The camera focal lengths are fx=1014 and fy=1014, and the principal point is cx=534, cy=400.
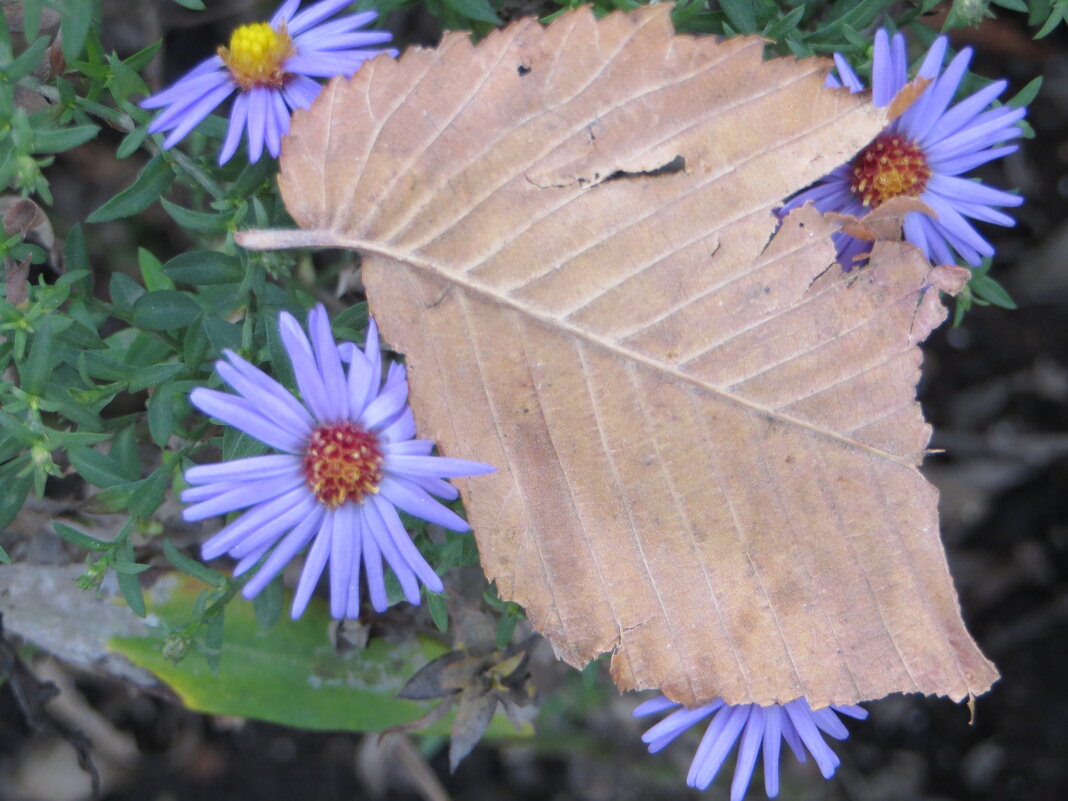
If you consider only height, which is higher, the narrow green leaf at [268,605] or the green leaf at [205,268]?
the green leaf at [205,268]

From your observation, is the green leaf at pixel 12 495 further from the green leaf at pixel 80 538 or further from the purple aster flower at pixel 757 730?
the purple aster flower at pixel 757 730

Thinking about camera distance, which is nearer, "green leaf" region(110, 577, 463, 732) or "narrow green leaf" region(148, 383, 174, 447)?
"narrow green leaf" region(148, 383, 174, 447)

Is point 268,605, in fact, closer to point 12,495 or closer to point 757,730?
point 12,495

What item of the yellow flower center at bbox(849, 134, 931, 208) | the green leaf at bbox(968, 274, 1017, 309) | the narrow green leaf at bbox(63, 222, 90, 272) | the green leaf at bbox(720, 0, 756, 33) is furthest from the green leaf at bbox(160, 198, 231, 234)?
the green leaf at bbox(968, 274, 1017, 309)

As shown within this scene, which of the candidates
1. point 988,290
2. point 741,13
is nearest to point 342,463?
point 741,13

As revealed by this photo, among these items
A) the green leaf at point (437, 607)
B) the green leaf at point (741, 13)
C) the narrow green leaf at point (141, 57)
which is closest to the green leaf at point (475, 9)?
the green leaf at point (741, 13)

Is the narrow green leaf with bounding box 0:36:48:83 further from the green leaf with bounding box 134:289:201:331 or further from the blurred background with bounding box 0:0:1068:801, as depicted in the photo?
the blurred background with bounding box 0:0:1068:801
